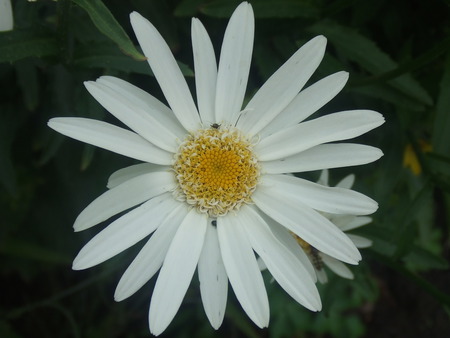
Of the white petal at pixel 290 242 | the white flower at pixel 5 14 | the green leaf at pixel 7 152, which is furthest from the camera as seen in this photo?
the green leaf at pixel 7 152

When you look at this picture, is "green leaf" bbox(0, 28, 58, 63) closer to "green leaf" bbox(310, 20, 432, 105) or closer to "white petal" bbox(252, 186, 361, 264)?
"white petal" bbox(252, 186, 361, 264)

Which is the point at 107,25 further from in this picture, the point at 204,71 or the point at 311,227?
the point at 311,227

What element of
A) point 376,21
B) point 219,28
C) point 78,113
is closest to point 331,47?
point 376,21

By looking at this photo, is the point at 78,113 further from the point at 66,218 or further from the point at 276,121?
the point at 66,218

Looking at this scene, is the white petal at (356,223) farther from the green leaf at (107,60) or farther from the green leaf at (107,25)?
the green leaf at (107,25)

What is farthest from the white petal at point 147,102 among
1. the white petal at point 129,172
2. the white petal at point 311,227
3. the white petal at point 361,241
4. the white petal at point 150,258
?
the white petal at point 361,241

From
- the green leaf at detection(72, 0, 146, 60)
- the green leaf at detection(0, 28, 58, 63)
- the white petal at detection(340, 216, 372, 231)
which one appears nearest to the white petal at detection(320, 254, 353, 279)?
the white petal at detection(340, 216, 372, 231)

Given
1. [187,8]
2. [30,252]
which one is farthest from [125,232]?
[30,252]

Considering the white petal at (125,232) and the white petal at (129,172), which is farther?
the white petal at (129,172)
